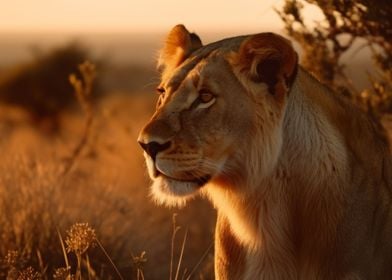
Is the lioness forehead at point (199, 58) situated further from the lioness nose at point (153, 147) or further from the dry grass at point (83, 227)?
the dry grass at point (83, 227)

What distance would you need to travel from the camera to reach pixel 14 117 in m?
21.1

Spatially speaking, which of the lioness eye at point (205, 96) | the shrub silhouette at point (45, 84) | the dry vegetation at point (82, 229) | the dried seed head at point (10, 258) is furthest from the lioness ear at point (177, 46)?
the shrub silhouette at point (45, 84)

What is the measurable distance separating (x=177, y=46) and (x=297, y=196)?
118 cm

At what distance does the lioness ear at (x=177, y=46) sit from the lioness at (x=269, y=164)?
26 centimetres

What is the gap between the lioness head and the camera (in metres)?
4.93

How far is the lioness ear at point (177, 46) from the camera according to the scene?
18.5 feet

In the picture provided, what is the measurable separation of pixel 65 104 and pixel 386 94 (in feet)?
44.9

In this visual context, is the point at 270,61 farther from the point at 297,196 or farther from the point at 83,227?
the point at 83,227

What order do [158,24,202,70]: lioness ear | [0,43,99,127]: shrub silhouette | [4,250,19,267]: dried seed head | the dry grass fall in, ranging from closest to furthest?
[4,250,19,267]: dried seed head → [158,24,202,70]: lioness ear → the dry grass → [0,43,99,127]: shrub silhouette

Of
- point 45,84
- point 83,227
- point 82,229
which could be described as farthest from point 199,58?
point 45,84

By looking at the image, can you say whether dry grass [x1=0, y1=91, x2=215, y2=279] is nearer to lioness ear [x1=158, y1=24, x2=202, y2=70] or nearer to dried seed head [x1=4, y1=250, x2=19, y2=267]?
dried seed head [x1=4, y1=250, x2=19, y2=267]

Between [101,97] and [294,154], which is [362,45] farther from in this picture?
[101,97]

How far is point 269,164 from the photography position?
5.09m

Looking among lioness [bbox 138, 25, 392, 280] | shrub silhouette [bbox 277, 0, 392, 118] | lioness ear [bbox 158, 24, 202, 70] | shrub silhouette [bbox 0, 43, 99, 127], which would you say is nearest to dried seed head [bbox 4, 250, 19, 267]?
lioness [bbox 138, 25, 392, 280]
